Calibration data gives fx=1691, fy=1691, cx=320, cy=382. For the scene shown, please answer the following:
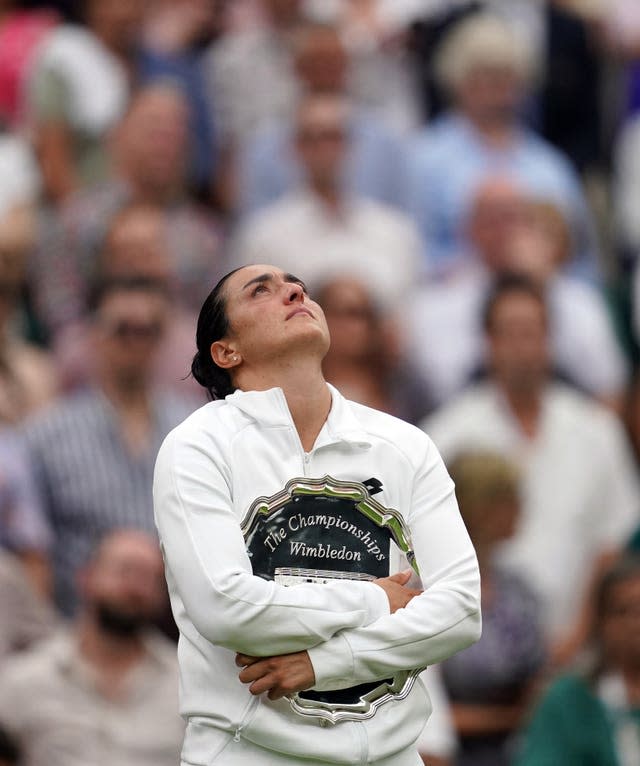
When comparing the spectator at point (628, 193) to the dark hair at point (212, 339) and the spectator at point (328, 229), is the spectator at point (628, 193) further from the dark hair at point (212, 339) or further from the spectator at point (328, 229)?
the dark hair at point (212, 339)

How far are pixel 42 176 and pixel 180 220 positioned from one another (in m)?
0.94

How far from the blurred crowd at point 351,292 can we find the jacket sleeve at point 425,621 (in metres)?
1.78

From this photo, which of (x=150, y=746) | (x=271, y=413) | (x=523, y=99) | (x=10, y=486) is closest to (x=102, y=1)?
(x=523, y=99)

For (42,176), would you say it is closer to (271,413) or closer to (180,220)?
(180,220)

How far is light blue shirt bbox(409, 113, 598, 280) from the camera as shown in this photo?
30.7 feet

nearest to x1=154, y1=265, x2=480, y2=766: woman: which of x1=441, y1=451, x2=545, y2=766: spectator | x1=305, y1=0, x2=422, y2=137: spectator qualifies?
x1=441, y1=451, x2=545, y2=766: spectator

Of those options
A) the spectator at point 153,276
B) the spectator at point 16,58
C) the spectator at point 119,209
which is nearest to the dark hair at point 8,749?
the spectator at point 153,276

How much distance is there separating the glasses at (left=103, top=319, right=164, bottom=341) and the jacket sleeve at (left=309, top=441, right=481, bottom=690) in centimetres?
369

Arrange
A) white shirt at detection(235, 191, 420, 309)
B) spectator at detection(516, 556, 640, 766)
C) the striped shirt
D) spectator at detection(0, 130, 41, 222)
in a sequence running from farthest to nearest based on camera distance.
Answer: spectator at detection(0, 130, 41, 222)
white shirt at detection(235, 191, 420, 309)
the striped shirt
spectator at detection(516, 556, 640, 766)

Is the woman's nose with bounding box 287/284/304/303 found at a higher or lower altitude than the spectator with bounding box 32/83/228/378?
higher

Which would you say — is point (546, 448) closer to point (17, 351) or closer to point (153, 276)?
point (153, 276)

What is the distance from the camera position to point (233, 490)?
11.1ft

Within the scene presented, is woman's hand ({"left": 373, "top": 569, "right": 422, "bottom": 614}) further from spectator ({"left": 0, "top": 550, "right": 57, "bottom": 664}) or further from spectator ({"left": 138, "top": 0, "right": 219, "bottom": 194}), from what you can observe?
spectator ({"left": 138, "top": 0, "right": 219, "bottom": 194})

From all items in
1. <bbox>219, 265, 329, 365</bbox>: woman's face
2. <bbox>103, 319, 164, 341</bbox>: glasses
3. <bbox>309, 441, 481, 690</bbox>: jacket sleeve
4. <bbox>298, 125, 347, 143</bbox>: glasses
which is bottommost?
<bbox>103, 319, 164, 341</bbox>: glasses
